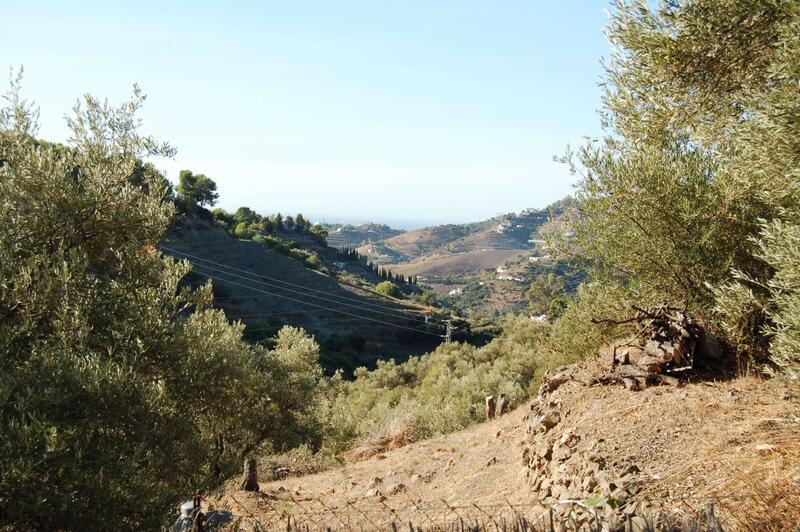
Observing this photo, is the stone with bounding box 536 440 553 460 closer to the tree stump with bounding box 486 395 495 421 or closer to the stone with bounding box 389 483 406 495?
the stone with bounding box 389 483 406 495

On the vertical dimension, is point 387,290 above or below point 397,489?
below

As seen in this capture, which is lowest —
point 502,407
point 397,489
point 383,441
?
point 383,441

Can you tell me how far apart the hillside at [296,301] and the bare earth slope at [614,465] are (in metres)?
45.9

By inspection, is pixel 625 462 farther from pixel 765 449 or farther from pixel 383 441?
pixel 383 441

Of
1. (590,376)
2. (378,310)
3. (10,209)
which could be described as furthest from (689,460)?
(378,310)

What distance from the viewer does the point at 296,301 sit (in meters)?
71.9

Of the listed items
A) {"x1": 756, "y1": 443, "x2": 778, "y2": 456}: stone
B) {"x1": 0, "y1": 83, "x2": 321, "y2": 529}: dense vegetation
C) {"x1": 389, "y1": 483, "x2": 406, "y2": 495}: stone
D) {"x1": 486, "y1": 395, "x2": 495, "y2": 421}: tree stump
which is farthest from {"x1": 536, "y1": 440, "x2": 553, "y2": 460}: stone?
{"x1": 486, "y1": 395, "x2": 495, "y2": 421}: tree stump

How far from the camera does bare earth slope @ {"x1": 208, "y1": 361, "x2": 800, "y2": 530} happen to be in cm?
538

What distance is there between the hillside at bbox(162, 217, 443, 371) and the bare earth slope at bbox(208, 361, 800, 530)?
4591 centimetres

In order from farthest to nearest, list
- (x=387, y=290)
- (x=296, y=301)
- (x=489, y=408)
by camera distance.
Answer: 1. (x=387, y=290)
2. (x=296, y=301)
3. (x=489, y=408)

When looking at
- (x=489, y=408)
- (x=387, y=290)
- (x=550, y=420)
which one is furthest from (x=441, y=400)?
(x=387, y=290)

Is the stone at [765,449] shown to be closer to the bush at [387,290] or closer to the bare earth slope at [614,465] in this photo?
the bare earth slope at [614,465]

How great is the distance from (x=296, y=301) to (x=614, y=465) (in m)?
67.6

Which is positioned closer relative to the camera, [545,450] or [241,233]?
[545,450]
